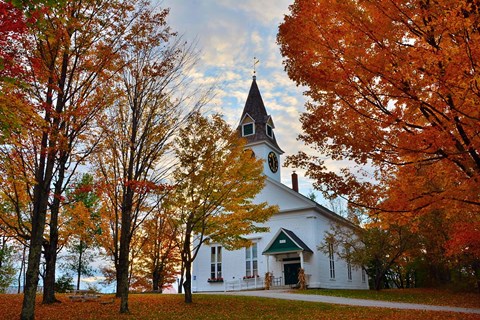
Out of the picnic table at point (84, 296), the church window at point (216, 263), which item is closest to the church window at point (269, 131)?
the church window at point (216, 263)

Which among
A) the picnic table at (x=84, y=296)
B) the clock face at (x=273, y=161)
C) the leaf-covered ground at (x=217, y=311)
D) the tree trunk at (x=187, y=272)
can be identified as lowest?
the leaf-covered ground at (x=217, y=311)

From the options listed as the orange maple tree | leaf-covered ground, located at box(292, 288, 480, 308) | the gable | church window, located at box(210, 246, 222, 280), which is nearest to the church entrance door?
leaf-covered ground, located at box(292, 288, 480, 308)

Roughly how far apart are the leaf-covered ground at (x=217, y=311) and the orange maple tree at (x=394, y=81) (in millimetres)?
6268

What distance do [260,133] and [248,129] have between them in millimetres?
1517

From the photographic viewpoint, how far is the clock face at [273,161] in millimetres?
35134

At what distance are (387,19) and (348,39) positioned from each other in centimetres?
75

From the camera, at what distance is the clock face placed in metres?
35.1

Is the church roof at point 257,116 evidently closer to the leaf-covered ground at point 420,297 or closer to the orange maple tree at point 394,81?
the leaf-covered ground at point 420,297

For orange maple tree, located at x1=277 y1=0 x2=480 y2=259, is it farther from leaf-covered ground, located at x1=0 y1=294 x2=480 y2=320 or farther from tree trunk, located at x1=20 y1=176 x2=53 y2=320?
tree trunk, located at x1=20 y1=176 x2=53 y2=320

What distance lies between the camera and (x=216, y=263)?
31844 millimetres

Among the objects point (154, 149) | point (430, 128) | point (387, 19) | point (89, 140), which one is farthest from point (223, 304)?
point (387, 19)

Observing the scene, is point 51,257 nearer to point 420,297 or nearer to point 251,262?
point 251,262

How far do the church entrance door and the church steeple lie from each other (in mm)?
8370


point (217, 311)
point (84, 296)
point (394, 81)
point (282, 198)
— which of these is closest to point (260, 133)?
point (282, 198)
